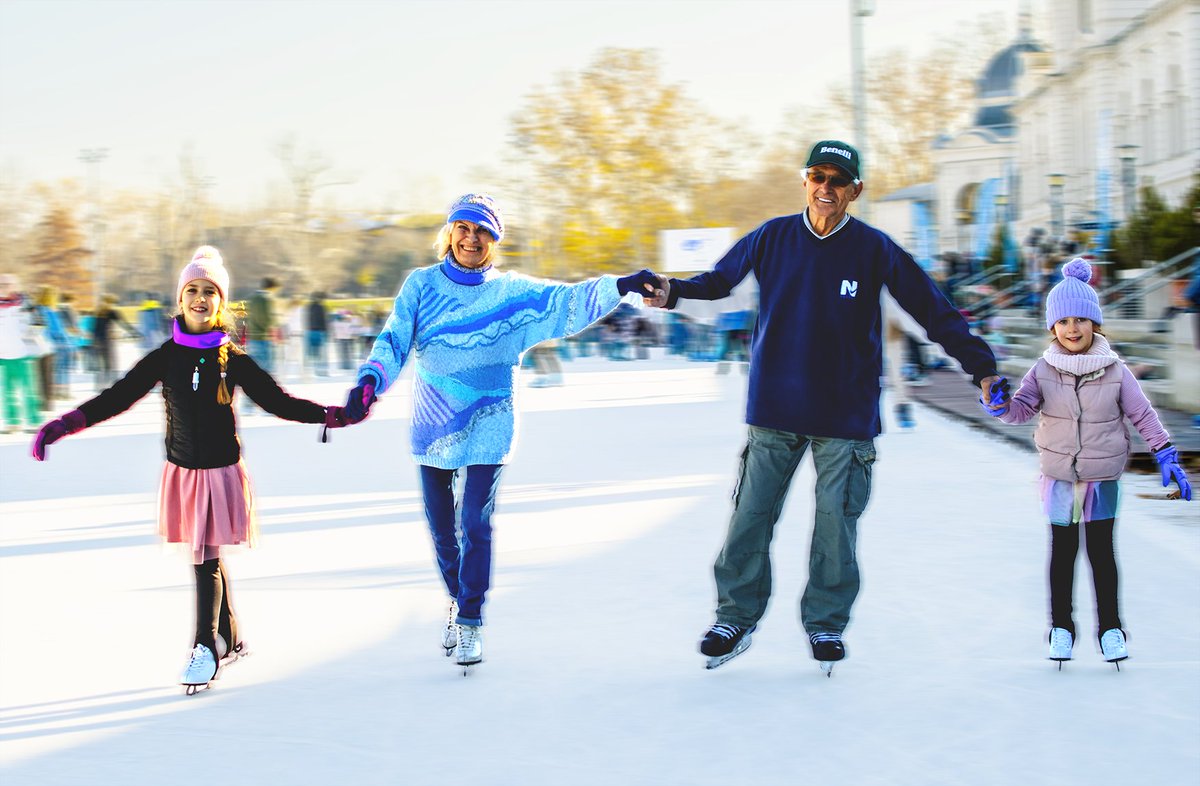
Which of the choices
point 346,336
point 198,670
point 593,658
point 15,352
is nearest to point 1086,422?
point 593,658

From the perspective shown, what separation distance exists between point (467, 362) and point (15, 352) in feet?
32.0

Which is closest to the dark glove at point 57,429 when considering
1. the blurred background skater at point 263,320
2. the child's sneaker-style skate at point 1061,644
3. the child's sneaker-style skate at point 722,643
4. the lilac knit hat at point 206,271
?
the lilac knit hat at point 206,271

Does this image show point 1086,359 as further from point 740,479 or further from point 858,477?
point 740,479

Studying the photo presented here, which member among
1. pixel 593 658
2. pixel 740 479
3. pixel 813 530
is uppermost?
pixel 740 479

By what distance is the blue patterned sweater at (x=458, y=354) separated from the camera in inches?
175

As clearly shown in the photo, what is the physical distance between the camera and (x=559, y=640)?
4863 millimetres

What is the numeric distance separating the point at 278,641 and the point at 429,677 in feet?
2.67

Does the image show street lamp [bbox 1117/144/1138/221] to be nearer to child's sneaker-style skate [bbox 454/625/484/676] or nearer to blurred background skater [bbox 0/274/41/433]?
blurred background skater [bbox 0/274/41/433]

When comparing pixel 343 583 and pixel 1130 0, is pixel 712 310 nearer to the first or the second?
pixel 343 583

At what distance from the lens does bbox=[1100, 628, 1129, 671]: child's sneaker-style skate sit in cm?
429

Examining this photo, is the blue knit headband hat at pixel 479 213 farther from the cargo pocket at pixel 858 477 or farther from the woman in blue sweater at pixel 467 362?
the cargo pocket at pixel 858 477

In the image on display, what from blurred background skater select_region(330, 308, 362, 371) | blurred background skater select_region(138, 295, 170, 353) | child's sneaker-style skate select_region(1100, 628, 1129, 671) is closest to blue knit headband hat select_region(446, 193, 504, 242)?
child's sneaker-style skate select_region(1100, 628, 1129, 671)

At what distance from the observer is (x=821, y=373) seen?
14.0 ft

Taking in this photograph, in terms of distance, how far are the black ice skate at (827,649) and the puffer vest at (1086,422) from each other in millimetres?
849
